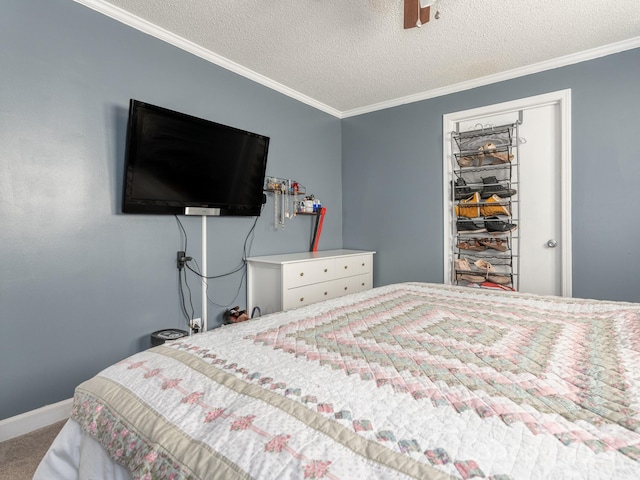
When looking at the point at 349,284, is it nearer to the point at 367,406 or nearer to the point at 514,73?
the point at 514,73

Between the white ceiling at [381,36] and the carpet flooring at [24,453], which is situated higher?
the white ceiling at [381,36]

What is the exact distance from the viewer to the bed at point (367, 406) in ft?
1.95

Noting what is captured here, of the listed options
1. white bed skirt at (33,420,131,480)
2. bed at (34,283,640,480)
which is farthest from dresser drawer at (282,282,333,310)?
white bed skirt at (33,420,131,480)

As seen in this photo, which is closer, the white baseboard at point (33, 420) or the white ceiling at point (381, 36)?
the white baseboard at point (33, 420)

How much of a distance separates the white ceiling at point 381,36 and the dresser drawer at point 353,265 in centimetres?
170

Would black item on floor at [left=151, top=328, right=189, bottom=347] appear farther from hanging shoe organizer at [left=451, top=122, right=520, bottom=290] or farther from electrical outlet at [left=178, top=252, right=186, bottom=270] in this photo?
hanging shoe organizer at [left=451, top=122, right=520, bottom=290]

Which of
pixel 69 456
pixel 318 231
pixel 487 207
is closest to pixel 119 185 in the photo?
pixel 69 456

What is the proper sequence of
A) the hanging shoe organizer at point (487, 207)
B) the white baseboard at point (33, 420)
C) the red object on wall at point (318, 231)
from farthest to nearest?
1. the red object on wall at point (318, 231)
2. the hanging shoe organizer at point (487, 207)
3. the white baseboard at point (33, 420)

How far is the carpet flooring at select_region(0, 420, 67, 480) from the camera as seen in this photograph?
155 cm

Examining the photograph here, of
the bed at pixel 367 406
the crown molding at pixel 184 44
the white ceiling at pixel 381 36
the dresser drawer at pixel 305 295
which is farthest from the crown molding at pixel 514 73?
the bed at pixel 367 406

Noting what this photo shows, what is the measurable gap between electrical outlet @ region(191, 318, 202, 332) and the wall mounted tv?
2.71 feet

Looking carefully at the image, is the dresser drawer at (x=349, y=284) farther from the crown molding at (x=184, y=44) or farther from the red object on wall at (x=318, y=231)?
the crown molding at (x=184, y=44)

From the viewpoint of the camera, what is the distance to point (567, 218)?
2.78 metres

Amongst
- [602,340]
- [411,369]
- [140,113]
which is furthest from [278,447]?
[140,113]
